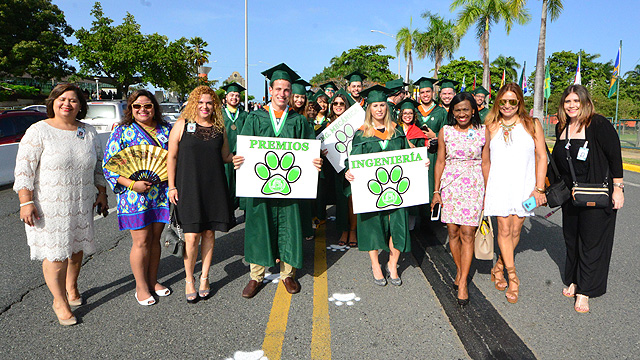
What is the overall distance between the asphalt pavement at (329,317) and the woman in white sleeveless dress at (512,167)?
58 centimetres

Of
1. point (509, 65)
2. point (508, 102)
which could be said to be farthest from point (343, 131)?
point (509, 65)

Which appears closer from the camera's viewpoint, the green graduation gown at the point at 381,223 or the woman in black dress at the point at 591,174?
the woman in black dress at the point at 591,174

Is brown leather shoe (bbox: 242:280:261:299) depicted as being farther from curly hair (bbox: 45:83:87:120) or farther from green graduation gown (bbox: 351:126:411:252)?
curly hair (bbox: 45:83:87:120)

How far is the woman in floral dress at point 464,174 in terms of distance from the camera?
3.70 metres

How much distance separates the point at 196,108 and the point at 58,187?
1.23 meters

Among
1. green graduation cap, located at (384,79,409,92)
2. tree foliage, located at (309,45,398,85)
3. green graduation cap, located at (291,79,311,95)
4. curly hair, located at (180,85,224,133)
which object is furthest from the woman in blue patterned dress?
tree foliage, located at (309,45,398,85)

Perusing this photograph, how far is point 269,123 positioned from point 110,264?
247 cm

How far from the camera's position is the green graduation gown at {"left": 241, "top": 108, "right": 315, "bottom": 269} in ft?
12.8

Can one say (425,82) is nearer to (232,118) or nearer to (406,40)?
(232,118)

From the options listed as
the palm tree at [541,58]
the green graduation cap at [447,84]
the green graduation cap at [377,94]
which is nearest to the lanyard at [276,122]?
the green graduation cap at [377,94]

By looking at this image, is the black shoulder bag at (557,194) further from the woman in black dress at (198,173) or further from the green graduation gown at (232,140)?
the green graduation gown at (232,140)

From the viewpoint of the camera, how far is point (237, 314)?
3.47 meters

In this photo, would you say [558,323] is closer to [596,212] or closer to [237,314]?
[596,212]

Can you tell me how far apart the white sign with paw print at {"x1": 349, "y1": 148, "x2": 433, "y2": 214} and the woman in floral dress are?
10.6 inches
